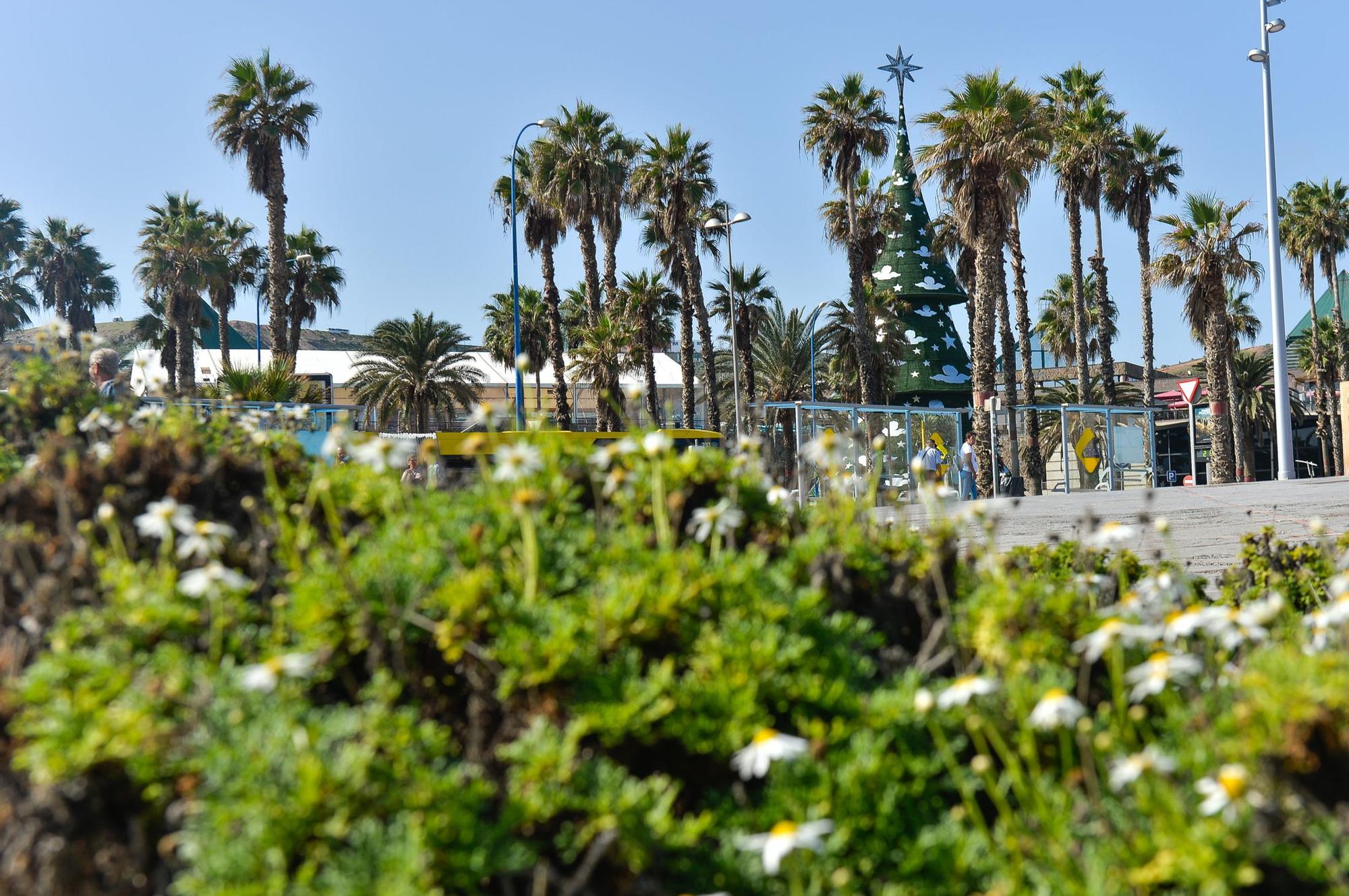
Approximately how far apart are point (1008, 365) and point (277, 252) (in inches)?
830

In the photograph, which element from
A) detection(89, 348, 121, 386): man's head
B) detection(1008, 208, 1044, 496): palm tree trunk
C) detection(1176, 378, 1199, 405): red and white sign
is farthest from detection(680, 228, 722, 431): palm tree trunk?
detection(89, 348, 121, 386): man's head

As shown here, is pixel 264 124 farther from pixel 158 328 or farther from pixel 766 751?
pixel 766 751

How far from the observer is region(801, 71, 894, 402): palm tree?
37219mm

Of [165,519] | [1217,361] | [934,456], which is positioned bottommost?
[165,519]

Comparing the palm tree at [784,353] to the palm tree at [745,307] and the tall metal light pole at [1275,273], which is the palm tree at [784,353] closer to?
the palm tree at [745,307]

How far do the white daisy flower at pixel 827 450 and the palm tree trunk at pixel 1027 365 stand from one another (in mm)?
27144

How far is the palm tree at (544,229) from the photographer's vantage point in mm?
39906

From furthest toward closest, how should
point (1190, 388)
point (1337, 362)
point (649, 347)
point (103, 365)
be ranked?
point (1337, 362) → point (649, 347) → point (1190, 388) → point (103, 365)

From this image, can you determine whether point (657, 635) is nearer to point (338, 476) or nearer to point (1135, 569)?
point (338, 476)

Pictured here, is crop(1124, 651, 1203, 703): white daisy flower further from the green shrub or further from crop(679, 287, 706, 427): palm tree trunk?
crop(679, 287, 706, 427): palm tree trunk

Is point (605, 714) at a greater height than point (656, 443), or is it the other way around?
point (656, 443)

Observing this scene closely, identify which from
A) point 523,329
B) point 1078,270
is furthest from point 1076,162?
point 523,329

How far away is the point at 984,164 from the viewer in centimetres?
2925

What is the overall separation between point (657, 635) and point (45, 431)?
8.07 ft
